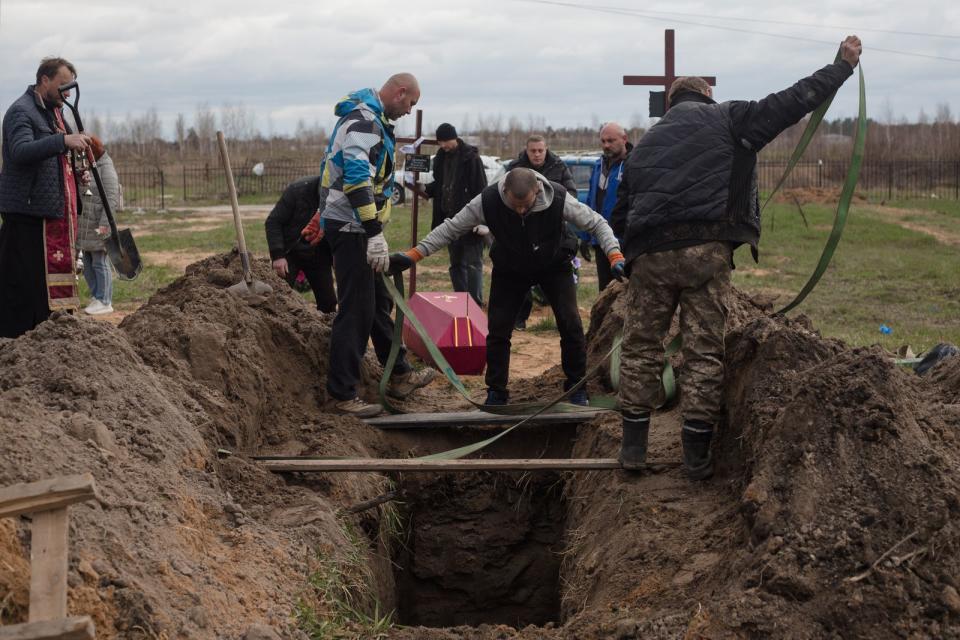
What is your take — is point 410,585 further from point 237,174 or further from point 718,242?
point 237,174

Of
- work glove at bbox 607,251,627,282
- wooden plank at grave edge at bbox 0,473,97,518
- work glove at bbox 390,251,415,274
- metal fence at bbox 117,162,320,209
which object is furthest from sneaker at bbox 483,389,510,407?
metal fence at bbox 117,162,320,209

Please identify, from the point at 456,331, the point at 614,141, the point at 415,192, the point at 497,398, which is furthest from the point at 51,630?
the point at 415,192

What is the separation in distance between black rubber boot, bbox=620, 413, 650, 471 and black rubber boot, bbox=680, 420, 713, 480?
21cm

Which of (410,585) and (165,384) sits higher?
(165,384)

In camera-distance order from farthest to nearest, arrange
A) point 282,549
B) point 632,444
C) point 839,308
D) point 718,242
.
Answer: point 839,308 → point 632,444 → point 718,242 → point 282,549

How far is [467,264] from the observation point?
10062 millimetres

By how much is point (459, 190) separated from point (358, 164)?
3.91m

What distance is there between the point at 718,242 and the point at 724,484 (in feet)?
3.71

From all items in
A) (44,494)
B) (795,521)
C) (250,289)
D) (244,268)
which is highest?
(244,268)

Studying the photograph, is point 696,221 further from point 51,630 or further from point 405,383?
point 51,630

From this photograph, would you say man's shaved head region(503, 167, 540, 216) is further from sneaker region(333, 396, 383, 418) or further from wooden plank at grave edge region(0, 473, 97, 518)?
wooden plank at grave edge region(0, 473, 97, 518)

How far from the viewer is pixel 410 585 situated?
6371 mm

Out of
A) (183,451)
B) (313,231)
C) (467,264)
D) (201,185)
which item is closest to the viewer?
(183,451)

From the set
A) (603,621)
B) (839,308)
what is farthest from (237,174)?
(603,621)
